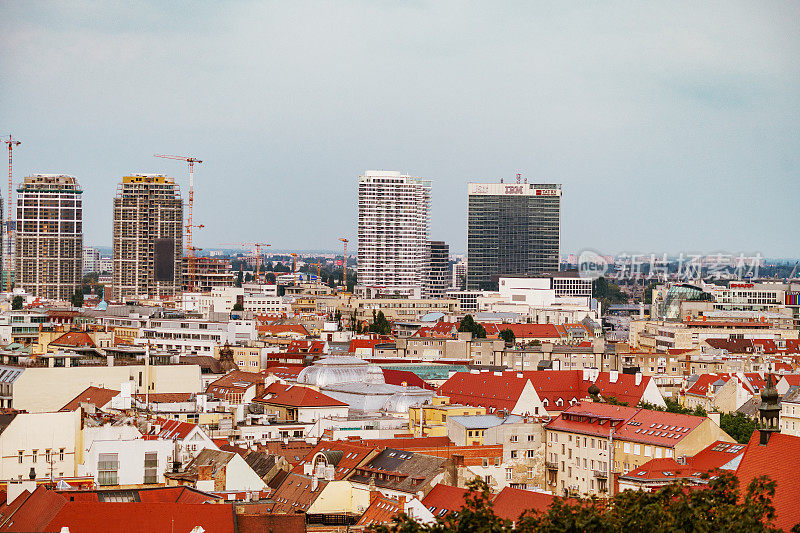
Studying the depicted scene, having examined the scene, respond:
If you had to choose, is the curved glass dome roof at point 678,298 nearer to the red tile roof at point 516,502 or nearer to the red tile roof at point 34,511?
the red tile roof at point 516,502

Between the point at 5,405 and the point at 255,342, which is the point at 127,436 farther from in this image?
the point at 255,342

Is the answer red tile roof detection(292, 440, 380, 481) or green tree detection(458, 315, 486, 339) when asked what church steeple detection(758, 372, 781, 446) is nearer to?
red tile roof detection(292, 440, 380, 481)

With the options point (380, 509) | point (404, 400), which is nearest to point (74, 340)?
point (404, 400)

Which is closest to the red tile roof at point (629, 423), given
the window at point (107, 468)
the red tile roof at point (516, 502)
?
the red tile roof at point (516, 502)

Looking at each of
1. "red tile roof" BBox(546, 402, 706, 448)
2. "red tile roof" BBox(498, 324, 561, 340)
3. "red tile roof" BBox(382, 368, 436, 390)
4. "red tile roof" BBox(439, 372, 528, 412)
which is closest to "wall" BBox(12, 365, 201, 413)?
"red tile roof" BBox(382, 368, 436, 390)

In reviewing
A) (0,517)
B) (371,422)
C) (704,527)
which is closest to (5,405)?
(371,422)
